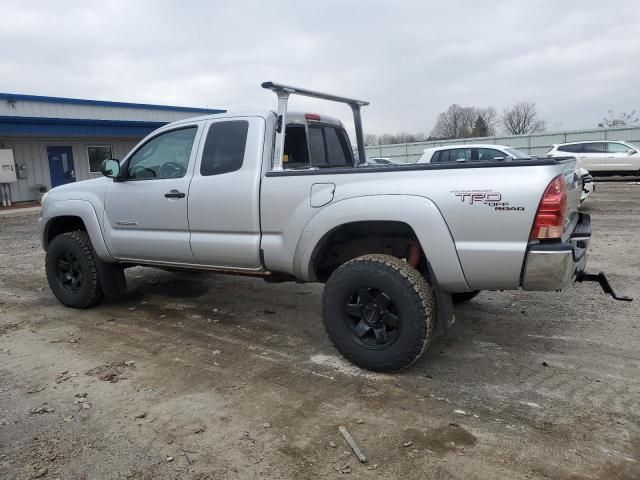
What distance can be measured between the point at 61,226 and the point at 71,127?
1680cm

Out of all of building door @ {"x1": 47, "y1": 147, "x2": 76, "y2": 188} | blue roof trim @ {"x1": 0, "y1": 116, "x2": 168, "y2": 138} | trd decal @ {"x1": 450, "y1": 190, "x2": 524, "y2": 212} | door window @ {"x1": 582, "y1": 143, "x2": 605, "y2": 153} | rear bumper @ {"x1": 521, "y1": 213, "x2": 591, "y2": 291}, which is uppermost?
blue roof trim @ {"x1": 0, "y1": 116, "x2": 168, "y2": 138}

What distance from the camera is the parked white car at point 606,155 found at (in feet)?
62.1

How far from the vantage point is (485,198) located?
3.20 m

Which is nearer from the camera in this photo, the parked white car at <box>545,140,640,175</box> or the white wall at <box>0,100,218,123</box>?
the parked white car at <box>545,140,640,175</box>

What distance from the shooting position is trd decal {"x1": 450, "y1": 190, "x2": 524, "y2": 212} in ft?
10.3

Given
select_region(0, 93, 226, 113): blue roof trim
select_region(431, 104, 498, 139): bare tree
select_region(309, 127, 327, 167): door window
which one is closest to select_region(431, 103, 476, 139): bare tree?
select_region(431, 104, 498, 139): bare tree

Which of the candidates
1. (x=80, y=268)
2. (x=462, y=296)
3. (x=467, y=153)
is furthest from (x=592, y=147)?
(x=80, y=268)

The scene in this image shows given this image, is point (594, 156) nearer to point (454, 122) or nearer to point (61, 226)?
point (61, 226)

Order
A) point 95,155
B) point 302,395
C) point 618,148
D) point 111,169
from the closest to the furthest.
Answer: point 302,395, point 111,169, point 618,148, point 95,155

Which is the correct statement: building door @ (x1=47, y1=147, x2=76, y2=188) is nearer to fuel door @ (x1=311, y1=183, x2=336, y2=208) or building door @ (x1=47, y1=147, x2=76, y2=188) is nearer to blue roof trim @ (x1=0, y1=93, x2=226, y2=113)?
blue roof trim @ (x1=0, y1=93, x2=226, y2=113)

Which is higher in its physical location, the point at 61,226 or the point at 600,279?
the point at 61,226

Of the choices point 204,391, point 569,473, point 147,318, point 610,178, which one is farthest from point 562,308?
point 610,178

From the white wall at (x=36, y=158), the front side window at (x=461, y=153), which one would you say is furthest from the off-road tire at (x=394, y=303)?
the white wall at (x=36, y=158)

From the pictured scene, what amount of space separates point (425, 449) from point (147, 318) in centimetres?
348
